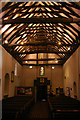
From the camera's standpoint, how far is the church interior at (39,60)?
9.12m

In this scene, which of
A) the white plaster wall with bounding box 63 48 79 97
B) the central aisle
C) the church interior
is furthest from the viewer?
the white plaster wall with bounding box 63 48 79 97

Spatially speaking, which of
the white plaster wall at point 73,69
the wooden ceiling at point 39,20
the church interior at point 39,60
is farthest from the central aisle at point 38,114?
the wooden ceiling at point 39,20

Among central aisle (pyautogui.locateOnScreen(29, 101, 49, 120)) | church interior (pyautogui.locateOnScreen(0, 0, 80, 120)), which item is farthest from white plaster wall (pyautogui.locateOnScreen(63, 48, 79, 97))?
central aisle (pyautogui.locateOnScreen(29, 101, 49, 120))

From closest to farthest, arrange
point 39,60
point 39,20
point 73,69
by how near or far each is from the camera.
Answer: point 39,20 < point 73,69 < point 39,60

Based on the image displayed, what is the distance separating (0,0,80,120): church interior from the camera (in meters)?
9.12

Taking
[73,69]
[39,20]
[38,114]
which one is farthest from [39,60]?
[39,20]

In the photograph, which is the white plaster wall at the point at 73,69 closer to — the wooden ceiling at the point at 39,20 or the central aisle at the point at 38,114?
the wooden ceiling at the point at 39,20

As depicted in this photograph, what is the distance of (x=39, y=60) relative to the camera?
20.8 metres

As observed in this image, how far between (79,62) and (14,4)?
6.73 m

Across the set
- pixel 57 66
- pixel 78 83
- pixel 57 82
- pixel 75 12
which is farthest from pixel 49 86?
pixel 75 12

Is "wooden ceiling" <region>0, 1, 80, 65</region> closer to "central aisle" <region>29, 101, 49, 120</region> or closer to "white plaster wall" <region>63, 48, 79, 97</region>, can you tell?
"white plaster wall" <region>63, 48, 79, 97</region>

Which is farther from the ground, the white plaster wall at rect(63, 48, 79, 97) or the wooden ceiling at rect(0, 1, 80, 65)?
the wooden ceiling at rect(0, 1, 80, 65)

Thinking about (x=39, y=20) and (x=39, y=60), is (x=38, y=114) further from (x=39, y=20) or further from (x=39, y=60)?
(x=39, y=60)

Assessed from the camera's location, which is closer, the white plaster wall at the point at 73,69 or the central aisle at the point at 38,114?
the central aisle at the point at 38,114
